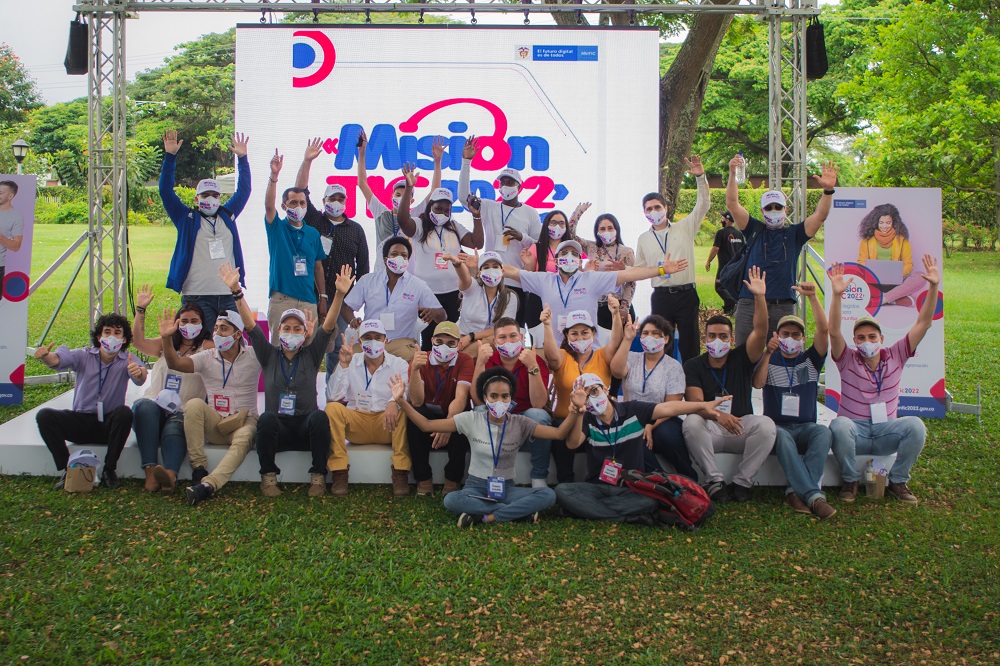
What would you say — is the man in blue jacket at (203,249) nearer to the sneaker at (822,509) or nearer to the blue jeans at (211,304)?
the blue jeans at (211,304)

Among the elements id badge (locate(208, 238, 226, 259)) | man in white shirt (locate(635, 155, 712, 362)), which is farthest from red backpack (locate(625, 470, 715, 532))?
id badge (locate(208, 238, 226, 259))

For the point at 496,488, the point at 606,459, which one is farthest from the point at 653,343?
the point at 496,488

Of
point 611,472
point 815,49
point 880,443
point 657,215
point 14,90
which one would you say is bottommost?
point 611,472

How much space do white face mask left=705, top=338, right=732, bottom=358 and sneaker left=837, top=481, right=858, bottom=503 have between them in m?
1.14

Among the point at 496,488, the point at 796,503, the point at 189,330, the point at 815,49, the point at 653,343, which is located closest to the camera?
the point at 496,488

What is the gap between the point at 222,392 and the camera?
230 inches

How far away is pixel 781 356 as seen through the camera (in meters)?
5.77

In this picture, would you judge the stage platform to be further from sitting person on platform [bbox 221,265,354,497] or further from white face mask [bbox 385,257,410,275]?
white face mask [bbox 385,257,410,275]

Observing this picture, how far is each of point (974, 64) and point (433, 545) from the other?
16051 millimetres

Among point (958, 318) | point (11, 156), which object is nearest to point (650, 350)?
point (958, 318)

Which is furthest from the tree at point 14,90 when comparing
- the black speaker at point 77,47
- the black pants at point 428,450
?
the black pants at point 428,450

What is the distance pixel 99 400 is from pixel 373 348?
1.85 meters

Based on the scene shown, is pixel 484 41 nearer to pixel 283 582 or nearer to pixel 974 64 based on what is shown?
pixel 283 582

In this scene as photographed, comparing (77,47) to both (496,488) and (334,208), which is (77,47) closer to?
(334,208)
